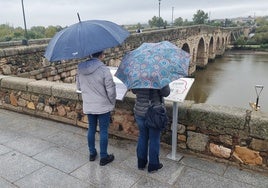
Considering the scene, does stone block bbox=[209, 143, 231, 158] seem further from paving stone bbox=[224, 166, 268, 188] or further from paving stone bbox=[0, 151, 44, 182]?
paving stone bbox=[0, 151, 44, 182]

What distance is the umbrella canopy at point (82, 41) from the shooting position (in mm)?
2607

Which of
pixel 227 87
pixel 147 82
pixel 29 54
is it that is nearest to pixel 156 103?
pixel 147 82

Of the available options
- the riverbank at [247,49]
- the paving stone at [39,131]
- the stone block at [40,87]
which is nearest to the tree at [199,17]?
the riverbank at [247,49]

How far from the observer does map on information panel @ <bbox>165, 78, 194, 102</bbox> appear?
2.92m

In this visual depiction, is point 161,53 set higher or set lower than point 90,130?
higher

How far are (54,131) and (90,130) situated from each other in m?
1.41

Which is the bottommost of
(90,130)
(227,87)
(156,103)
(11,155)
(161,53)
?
(227,87)

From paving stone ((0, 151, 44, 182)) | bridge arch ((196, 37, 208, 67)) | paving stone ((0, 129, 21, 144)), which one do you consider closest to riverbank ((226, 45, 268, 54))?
bridge arch ((196, 37, 208, 67))

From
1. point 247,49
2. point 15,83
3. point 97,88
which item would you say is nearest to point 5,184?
point 97,88

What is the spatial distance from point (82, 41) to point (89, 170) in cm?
153

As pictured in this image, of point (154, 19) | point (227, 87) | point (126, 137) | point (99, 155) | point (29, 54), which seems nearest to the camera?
point (99, 155)

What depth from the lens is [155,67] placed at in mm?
2459

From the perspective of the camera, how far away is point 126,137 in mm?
3928

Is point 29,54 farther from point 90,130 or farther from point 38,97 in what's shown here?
point 90,130
